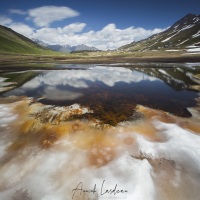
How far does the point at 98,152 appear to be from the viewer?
40.0ft

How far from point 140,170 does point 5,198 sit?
6.38 meters

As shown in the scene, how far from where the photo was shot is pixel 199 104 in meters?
22.3

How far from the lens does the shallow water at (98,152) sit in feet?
30.5

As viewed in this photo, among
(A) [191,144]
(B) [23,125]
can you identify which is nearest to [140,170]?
(A) [191,144]

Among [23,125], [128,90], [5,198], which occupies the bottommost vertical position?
[128,90]

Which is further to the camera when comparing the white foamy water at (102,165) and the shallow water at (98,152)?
the shallow water at (98,152)

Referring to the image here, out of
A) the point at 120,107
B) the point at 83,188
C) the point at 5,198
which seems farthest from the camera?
the point at 120,107

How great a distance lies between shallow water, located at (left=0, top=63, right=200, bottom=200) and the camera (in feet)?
30.5

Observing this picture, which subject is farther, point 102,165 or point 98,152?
point 98,152

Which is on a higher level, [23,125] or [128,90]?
[23,125]

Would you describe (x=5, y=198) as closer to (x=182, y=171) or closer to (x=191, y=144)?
(x=182, y=171)

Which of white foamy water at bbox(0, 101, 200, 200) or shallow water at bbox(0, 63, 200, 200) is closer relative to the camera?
white foamy water at bbox(0, 101, 200, 200)

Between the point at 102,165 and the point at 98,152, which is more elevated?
the point at 102,165

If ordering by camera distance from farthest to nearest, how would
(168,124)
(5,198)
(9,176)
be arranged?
(168,124)
(9,176)
(5,198)
